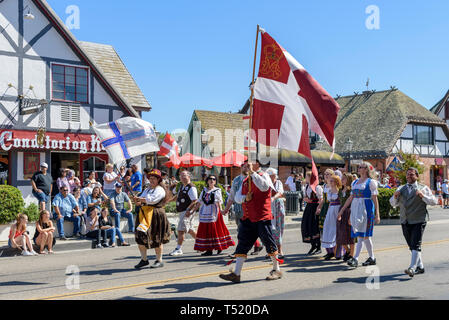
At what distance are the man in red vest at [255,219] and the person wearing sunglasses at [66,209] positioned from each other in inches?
296

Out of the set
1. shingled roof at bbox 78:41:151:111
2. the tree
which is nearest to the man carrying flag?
shingled roof at bbox 78:41:151:111

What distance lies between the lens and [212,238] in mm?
10469

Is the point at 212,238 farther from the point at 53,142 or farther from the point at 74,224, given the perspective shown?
the point at 53,142

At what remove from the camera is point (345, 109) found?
150ft

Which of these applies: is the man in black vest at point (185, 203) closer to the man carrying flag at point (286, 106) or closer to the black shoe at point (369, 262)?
the man carrying flag at point (286, 106)

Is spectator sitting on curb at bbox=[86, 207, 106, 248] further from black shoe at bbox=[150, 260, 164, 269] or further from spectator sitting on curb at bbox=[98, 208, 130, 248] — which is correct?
black shoe at bbox=[150, 260, 164, 269]

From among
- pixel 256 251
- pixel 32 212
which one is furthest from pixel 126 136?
pixel 32 212

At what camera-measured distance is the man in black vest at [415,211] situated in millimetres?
8086

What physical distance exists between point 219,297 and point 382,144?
3332 centimetres

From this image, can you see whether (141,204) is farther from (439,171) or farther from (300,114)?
(439,171)

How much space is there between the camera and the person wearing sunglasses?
13672 millimetres

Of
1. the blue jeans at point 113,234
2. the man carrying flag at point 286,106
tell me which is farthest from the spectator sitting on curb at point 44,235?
the man carrying flag at point 286,106

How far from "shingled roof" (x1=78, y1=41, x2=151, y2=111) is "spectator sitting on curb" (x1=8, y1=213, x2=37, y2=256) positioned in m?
10.3
